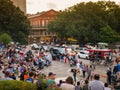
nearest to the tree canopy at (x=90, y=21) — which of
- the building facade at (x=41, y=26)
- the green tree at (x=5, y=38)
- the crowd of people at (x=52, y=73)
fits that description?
the green tree at (x=5, y=38)

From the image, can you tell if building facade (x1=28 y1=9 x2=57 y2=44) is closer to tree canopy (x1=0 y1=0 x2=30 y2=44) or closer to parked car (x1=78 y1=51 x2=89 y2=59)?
tree canopy (x1=0 y1=0 x2=30 y2=44)

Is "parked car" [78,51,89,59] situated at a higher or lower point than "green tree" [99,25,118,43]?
lower

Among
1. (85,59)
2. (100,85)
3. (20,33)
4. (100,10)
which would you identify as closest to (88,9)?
(100,10)

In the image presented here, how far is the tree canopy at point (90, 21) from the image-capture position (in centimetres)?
8399

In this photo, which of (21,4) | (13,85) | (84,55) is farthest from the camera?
(21,4)

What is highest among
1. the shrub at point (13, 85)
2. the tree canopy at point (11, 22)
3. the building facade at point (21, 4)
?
the building facade at point (21, 4)

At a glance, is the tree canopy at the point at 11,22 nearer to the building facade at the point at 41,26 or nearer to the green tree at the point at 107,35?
the green tree at the point at 107,35

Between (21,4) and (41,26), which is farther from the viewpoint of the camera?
(41,26)

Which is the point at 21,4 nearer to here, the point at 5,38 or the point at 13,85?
the point at 5,38

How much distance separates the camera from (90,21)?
85000 mm

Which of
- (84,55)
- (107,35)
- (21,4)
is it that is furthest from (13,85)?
(21,4)

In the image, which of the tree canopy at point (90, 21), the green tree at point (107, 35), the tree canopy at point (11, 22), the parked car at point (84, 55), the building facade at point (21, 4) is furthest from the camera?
the building facade at point (21, 4)

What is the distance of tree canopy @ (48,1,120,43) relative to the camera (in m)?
84.0

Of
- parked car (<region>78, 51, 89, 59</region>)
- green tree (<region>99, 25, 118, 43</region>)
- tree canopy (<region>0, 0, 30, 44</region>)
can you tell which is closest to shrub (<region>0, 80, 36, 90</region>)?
parked car (<region>78, 51, 89, 59</region>)
